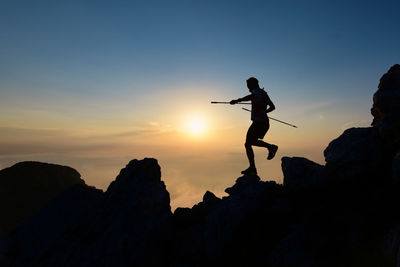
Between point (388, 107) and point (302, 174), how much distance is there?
464 cm

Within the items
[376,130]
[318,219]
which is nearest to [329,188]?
[318,219]

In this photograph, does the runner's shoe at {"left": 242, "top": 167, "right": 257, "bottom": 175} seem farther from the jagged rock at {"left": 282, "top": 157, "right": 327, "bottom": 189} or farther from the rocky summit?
the jagged rock at {"left": 282, "top": 157, "right": 327, "bottom": 189}

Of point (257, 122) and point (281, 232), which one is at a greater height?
point (257, 122)

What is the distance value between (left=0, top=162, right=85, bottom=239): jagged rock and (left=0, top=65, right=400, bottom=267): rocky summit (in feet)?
157

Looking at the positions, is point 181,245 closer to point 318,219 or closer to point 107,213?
point 107,213

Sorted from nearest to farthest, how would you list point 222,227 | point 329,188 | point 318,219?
1. point 318,219
2. point 222,227
3. point 329,188

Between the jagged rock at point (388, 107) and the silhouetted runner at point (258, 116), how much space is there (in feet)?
14.9

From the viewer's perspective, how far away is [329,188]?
10961 mm

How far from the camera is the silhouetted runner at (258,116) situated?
42.1ft

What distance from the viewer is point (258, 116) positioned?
12.8 meters

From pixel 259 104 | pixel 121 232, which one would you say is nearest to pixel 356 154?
pixel 259 104

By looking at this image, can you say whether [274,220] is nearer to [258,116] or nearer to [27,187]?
[258,116]

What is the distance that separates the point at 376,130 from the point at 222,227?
26.4ft

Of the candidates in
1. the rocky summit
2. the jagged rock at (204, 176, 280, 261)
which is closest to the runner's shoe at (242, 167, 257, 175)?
the rocky summit
